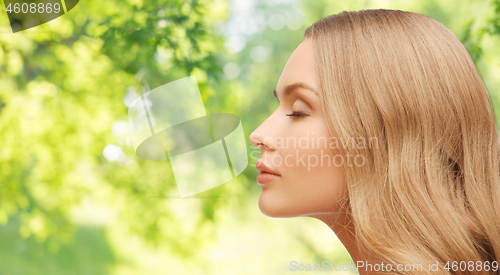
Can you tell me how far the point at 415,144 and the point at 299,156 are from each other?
0.31 metres

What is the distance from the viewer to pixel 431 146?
3.22 ft

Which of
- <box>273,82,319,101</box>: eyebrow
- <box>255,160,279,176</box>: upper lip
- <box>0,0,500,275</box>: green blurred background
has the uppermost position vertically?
<box>273,82,319,101</box>: eyebrow

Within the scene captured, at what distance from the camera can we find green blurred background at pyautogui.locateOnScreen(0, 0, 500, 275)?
8.67 ft

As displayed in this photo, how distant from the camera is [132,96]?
2.93m

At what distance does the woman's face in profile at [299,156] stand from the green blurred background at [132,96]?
1.47m

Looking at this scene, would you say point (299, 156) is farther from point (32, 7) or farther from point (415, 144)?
point (32, 7)

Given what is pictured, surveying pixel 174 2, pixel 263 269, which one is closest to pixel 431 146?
pixel 174 2

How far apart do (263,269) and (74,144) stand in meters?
2.32

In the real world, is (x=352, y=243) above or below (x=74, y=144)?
above

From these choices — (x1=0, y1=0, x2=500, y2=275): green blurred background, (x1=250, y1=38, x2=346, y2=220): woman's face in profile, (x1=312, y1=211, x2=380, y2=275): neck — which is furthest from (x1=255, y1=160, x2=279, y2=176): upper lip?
(x1=0, y1=0, x2=500, y2=275): green blurred background

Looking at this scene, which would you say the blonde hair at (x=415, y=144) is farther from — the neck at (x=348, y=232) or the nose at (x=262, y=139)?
the nose at (x=262, y=139)

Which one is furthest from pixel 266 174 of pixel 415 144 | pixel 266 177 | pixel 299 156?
pixel 415 144

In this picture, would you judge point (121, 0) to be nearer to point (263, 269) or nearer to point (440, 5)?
point (440, 5)

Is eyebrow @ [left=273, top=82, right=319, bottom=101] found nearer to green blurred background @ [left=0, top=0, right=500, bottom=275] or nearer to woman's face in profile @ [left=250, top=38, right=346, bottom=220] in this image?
→ woman's face in profile @ [left=250, top=38, right=346, bottom=220]
